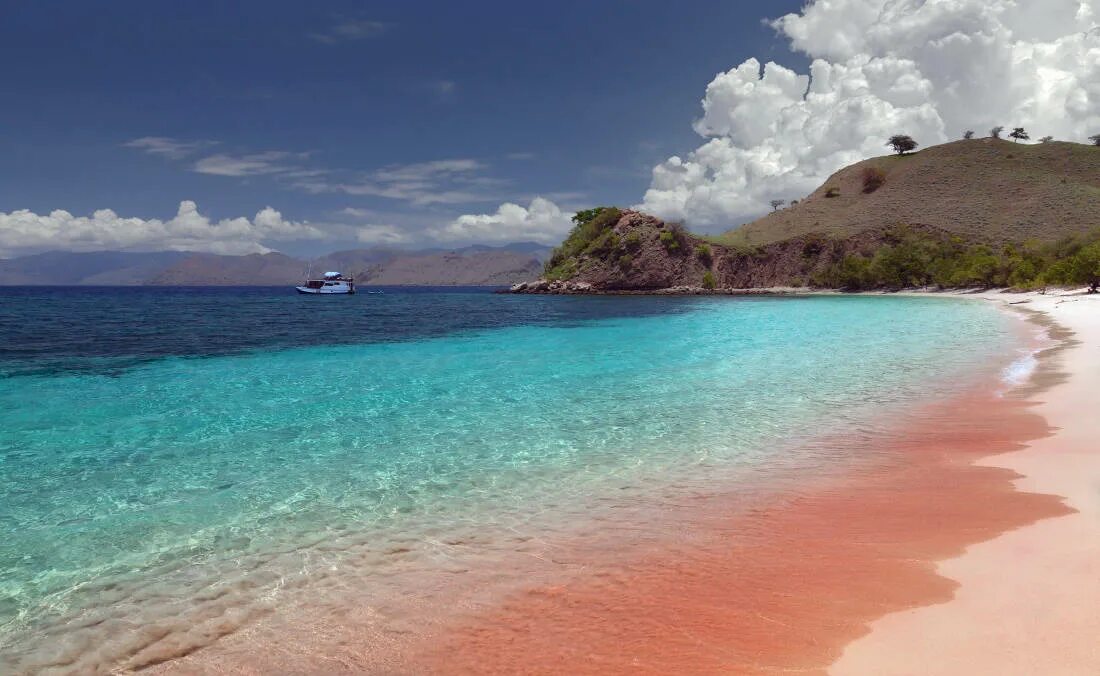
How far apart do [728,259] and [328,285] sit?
106 metres

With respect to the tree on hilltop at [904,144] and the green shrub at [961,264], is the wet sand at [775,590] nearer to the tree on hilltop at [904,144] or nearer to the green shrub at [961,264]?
the green shrub at [961,264]

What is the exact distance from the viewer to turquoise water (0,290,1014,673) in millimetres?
6707

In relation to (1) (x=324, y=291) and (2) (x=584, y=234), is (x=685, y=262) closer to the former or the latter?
(2) (x=584, y=234)

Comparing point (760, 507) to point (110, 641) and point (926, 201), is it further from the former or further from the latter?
point (926, 201)

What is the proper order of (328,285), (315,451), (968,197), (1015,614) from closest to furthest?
(1015,614)
(315,451)
(968,197)
(328,285)

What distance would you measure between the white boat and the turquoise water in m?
121

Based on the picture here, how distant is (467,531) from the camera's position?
8125 mm

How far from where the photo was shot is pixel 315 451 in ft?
39.8

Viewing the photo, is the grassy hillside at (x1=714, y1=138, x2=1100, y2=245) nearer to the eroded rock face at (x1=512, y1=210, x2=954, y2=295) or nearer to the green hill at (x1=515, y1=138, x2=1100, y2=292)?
the green hill at (x1=515, y1=138, x2=1100, y2=292)

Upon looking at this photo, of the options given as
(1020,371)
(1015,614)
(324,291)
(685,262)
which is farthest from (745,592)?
(685,262)

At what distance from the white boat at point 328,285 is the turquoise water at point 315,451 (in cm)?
12051

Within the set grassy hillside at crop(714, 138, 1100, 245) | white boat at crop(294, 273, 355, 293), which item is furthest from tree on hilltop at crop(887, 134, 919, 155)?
white boat at crop(294, 273, 355, 293)

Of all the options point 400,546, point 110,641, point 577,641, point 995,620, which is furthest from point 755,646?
point 110,641

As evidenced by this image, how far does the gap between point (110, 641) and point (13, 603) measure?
1.71 m
